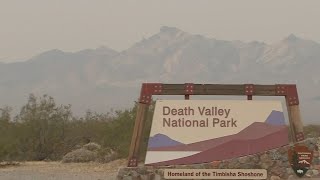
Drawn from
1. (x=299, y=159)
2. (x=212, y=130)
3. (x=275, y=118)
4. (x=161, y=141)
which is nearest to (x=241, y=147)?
(x=212, y=130)

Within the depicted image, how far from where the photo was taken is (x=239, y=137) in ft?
45.3

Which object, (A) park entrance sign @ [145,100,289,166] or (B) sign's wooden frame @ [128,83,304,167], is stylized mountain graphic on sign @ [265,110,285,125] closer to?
(A) park entrance sign @ [145,100,289,166]

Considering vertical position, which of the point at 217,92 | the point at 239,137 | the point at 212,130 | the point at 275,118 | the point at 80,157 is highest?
the point at 80,157

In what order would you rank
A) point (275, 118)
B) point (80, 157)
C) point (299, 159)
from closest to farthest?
point (299, 159), point (275, 118), point (80, 157)

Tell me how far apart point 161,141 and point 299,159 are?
345 centimetres

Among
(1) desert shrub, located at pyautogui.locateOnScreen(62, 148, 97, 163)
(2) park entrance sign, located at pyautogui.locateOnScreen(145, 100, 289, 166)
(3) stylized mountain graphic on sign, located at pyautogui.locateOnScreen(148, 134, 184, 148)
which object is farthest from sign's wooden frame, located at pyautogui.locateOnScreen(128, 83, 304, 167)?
(1) desert shrub, located at pyautogui.locateOnScreen(62, 148, 97, 163)

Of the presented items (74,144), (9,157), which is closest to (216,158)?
(9,157)

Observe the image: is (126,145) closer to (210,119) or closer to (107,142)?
(107,142)

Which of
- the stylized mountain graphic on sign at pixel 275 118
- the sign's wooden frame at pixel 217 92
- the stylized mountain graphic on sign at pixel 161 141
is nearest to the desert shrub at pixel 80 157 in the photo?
the sign's wooden frame at pixel 217 92

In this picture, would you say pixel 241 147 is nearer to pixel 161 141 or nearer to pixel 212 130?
pixel 212 130

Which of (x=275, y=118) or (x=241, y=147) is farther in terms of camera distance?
(x=275, y=118)

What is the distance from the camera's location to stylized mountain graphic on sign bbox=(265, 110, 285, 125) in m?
13.9

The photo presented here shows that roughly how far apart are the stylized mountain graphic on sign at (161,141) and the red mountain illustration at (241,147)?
420mm

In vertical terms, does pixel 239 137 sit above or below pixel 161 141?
above
